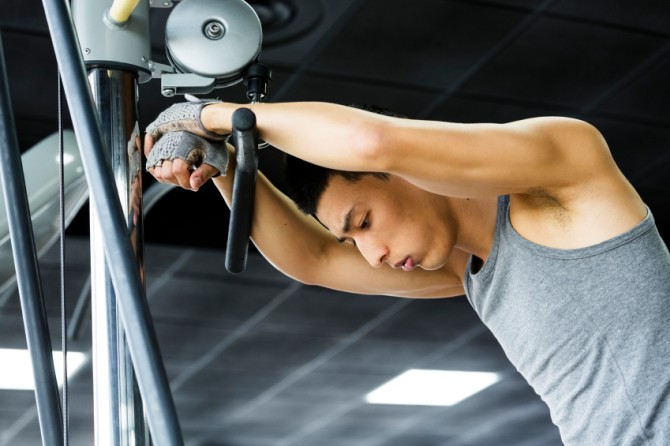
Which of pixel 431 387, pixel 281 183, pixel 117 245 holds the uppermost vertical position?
pixel 431 387

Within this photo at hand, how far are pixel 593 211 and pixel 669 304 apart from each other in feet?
0.63

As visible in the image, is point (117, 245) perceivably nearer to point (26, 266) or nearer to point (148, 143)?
point (26, 266)

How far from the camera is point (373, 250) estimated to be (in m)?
1.75

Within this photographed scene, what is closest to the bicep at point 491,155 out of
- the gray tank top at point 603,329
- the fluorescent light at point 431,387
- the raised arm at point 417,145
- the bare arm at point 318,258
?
the raised arm at point 417,145

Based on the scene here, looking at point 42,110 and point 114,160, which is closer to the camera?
point 114,160

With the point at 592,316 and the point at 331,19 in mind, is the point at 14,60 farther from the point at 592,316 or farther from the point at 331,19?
the point at 592,316

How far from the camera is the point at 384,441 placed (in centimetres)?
927

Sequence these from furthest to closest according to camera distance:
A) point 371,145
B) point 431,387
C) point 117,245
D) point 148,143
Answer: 1. point 431,387
2. point 148,143
3. point 371,145
4. point 117,245

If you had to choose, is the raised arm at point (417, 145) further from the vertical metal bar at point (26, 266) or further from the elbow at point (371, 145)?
the vertical metal bar at point (26, 266)

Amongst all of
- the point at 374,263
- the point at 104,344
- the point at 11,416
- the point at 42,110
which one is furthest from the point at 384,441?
the point at 104,344

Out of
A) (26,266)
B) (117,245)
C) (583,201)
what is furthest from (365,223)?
(117,245)

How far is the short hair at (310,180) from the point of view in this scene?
5.85 feet

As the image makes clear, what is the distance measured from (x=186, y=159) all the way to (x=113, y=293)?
1.02ft

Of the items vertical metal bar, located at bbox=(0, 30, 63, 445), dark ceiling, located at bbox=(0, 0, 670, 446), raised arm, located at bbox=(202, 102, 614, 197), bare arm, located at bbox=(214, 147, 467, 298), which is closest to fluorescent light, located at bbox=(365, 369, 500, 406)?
dark ceiling, located at bbox=(0, 0, 670, 446)
